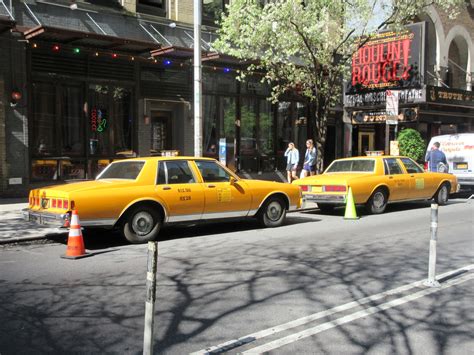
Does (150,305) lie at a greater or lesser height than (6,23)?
lesser

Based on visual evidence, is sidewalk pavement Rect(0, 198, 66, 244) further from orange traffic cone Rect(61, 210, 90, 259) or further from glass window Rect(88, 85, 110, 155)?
glass window Rect(88, 85, 110, 155)

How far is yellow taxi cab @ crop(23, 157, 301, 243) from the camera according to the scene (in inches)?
324

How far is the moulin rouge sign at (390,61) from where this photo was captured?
20.4 m

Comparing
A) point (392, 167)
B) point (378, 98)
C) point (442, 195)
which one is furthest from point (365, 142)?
point (392, 167)

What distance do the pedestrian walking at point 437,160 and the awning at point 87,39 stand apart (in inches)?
366

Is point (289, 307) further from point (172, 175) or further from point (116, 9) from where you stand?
point (116, 9)

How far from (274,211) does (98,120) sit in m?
7.53

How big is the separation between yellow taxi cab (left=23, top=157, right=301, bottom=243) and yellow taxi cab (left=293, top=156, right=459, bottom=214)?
6.74 ft

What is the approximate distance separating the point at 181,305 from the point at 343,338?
5.68 ft

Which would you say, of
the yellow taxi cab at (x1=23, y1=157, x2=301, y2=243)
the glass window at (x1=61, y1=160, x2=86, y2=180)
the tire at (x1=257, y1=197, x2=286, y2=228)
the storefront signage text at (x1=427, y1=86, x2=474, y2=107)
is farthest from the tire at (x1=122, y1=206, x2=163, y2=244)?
the storefront signage text at (x1=427, y1=86, x2=474, y2=107)

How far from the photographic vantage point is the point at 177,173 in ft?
30.7

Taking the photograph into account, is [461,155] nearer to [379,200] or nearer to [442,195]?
[442,195]

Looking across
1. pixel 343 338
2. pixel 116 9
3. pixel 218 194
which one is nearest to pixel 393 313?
pixel 343 338

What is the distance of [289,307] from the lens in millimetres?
5160
